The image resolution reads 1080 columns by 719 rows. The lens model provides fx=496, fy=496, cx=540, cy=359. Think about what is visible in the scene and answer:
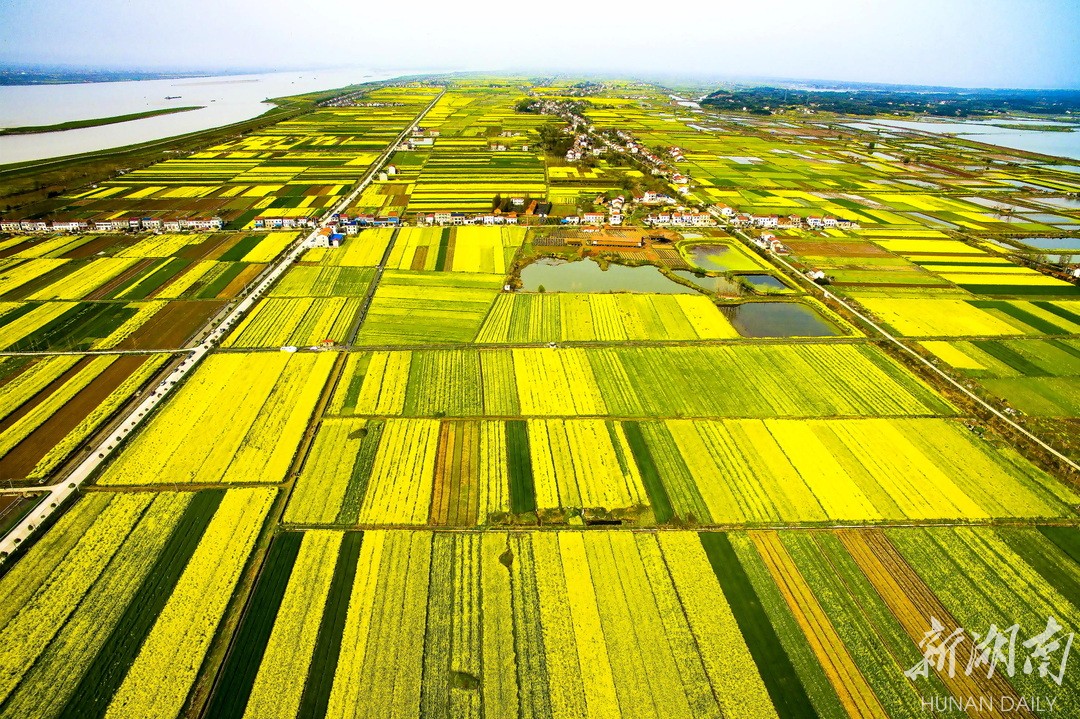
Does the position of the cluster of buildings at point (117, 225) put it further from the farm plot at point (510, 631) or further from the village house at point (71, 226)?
the farm plot at point (510, 631)

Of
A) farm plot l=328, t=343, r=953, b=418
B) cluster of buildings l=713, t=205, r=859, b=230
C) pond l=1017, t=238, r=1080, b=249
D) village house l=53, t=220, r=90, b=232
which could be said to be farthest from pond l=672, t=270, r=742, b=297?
village house l=53, t=220, r=90, b=232

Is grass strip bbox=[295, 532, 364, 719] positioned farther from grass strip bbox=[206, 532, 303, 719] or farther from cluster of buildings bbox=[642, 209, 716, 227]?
cluster of buildings bbox=[642, 209, 716, 227]

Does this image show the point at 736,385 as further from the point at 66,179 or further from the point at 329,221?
the point at 66,179

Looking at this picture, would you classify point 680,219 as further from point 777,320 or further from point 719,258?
point 777,320

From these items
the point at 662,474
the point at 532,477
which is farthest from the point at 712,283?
the point at 532,477

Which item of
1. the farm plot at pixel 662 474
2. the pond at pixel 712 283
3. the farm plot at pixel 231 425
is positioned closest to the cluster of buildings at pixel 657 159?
the pond at pixel 712 283

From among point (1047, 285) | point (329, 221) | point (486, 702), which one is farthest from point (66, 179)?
point (1047, 285)

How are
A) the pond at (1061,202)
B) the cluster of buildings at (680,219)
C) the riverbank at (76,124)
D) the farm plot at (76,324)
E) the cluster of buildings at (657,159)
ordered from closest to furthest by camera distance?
the farm plot at (76,324) → the cluster of buildings at (680,219) → the pond at (1061,202) → the cluster of buildings at (657,159) → the riverbank at (76,124)

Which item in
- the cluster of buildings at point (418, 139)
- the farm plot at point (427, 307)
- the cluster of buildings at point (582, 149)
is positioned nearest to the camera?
the farm plot at point (427, 307)
